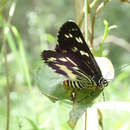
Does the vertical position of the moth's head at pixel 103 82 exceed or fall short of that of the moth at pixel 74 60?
it falls short

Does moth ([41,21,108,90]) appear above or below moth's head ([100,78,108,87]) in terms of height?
above

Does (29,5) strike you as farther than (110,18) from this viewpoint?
Yes

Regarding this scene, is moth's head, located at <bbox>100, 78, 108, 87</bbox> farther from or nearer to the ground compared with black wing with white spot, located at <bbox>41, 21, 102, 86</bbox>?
nearer to the ground

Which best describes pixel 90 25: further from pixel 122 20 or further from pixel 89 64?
pixel 122 20

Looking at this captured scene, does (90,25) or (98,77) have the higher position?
(90,25)

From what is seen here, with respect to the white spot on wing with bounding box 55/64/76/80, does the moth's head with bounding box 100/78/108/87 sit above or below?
below

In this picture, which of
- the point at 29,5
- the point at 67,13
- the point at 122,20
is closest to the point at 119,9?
the point at 122,20

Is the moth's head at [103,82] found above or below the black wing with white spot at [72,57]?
below

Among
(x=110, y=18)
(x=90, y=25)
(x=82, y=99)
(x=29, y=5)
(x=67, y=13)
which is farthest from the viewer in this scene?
(x=29, y=5)
